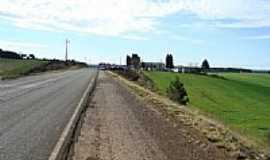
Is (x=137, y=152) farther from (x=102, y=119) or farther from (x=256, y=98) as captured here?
(x=256, y=98)

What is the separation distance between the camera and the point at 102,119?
1761cm

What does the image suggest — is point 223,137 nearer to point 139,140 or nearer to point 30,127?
point 139,140

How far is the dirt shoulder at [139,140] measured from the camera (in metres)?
10.7

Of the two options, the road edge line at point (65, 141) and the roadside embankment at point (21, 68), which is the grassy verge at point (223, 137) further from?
the roadside embankment at point (21, 68)

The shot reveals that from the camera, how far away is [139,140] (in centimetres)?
1261

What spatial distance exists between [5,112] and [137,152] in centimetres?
871

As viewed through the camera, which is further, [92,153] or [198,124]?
[198,124]

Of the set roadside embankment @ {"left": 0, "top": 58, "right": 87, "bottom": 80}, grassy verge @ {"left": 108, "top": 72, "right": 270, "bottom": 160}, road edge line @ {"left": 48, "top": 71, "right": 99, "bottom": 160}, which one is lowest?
roadside embankment @ {"left": 0, "top": 58, "right": 87, "bottom": 80}

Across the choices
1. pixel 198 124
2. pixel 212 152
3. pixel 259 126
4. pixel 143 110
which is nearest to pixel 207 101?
pixel 259 126

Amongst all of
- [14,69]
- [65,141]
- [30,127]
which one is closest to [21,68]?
[14,69]

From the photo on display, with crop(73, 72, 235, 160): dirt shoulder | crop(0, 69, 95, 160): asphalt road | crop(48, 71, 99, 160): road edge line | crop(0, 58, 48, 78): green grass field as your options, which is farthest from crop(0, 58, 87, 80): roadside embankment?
crop(48, 71, 99, 160): road edge line

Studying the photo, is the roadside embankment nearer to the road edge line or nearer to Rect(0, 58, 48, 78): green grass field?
Rect(0, 58, 48, 78): green grass field

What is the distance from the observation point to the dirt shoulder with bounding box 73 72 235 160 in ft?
35.1

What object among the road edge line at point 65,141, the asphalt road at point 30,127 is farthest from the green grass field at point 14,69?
the road edge line at point 65,141
